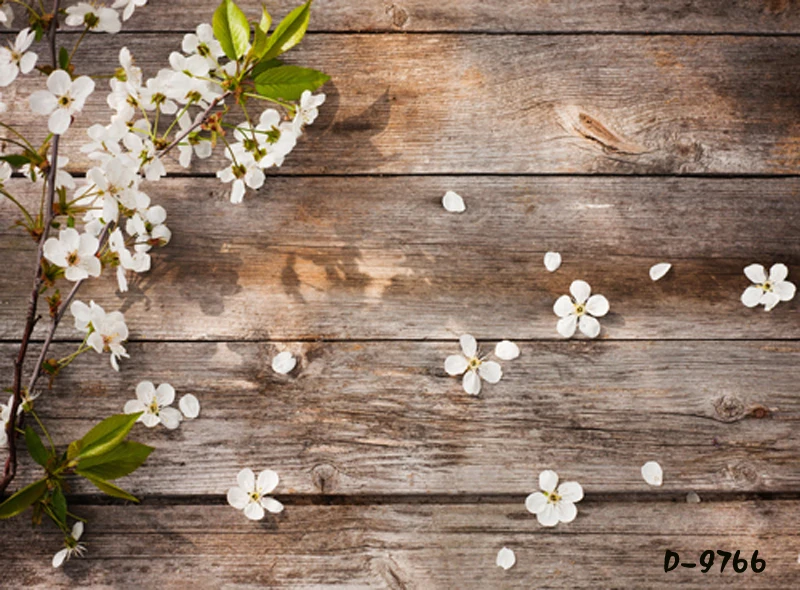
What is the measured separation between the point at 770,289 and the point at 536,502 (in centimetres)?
51

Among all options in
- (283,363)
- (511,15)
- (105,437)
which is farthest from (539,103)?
(105,437)

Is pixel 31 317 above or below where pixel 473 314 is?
below

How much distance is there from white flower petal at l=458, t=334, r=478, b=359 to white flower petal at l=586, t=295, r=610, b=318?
0.19 m

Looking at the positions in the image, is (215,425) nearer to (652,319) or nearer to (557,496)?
(557,496)

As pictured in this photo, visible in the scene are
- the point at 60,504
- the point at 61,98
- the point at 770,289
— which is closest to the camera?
the point at 61,98

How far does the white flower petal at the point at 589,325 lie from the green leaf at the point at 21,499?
82 centimetres

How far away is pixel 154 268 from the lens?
111 cm

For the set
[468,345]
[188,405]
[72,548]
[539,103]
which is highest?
[539,103]

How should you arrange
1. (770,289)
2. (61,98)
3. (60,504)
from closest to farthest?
(61,98), (60,504), (770,289)

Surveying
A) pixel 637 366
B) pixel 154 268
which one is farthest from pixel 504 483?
pixel 154 268

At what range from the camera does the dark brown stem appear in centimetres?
93

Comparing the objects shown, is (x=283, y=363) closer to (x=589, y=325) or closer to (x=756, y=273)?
(x=589, y=325)

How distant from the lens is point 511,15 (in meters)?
1.16

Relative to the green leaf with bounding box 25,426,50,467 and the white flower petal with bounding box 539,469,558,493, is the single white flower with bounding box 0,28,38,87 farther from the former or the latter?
the white flower petal with bounding box 539,469,558,493
